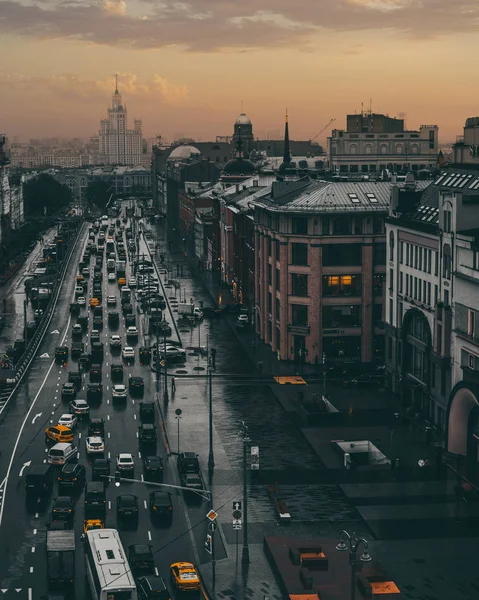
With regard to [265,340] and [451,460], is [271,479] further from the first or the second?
[265,340]

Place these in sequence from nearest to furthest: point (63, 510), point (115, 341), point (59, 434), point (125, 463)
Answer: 1. point (63, 510)
2. point (125, 463)
3. point (59, 434)
4. point (115, 341)

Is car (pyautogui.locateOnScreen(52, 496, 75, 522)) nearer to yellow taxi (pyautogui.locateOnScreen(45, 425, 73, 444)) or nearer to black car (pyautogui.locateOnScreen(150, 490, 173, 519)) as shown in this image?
black car (pyautogui.locateOnScreen(150, 490, 173, 519))

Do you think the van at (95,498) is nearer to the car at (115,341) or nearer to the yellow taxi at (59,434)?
the yellow taxi at (59,434)

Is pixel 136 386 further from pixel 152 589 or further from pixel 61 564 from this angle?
pixel 152 589

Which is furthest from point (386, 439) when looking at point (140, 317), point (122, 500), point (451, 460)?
point (140, 317)

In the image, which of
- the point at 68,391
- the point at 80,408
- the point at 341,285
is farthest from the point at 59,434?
the point at 341,285

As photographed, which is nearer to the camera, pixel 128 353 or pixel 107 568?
pixel 107 568
